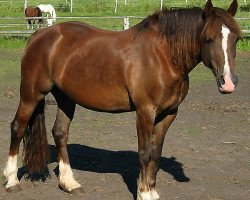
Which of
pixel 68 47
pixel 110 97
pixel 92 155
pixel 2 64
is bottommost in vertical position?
pixel 2 64

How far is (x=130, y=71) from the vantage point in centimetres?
512

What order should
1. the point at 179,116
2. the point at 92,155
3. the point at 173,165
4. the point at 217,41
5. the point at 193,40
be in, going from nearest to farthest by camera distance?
the point at 217,41
the point at 193,40
the point at 173,165
the point at 92,155
the point at 179,116

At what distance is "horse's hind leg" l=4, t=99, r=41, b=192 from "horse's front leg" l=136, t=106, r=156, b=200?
50.7 inches

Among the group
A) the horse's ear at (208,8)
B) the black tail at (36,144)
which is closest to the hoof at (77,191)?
the black tail at (36,144)

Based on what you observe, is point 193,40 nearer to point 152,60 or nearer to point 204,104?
point 152,60

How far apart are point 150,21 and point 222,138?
333 centimetres

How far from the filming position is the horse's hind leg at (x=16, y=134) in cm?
587

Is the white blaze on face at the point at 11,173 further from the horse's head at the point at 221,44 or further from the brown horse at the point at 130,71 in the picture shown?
the horse's head at the point at 221,44

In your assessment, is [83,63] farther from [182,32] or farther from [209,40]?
[209,40]

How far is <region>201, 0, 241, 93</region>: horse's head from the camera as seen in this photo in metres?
4.54

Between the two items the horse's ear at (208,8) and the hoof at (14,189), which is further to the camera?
the hoof at (14,189)

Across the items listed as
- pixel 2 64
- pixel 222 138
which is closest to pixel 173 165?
pixel 222 138

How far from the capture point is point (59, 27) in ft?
19.7

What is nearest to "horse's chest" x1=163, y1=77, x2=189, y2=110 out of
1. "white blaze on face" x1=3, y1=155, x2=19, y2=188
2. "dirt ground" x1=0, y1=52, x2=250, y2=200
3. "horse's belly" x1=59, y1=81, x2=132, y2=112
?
"horse's belly" x1=59, y1=81, x2=132, y2=112
